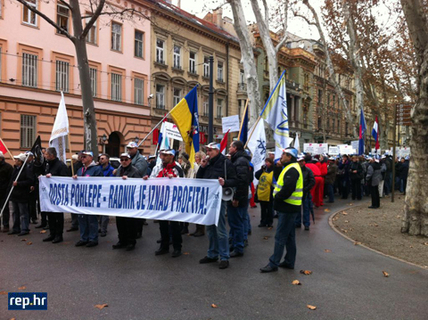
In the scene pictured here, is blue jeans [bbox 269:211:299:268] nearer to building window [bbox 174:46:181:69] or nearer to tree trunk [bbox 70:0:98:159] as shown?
tree trunk [bbox 70:0:98:159]

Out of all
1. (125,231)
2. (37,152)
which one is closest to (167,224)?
(125,231)

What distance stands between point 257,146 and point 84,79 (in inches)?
237

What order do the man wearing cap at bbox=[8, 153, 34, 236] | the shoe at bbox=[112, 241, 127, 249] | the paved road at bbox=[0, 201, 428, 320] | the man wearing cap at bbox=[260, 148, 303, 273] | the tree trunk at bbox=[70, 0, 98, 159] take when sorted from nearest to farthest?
the paved road at bbox=[0, 201, 428, 320]
the man wearing cap at bbox=[260, 148, 303, 273]
the shoe at bbox=[112, 241, 127, 249]
the man wearing cap at bbox=[8, 153, 34, 236]
the tree trunk at bbox=[70, 0, 98, 159]

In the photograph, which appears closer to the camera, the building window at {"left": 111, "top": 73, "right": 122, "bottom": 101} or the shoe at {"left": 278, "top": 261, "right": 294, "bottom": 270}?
the shoe at {"left": 278, "top": 261, "right": 294, "bottom": 270}

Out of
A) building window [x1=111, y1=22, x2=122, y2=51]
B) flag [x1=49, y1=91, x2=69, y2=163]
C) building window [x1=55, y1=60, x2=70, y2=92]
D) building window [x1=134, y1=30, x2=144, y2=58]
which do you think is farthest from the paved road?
building window [x1=134, y1=30, x2=144, y2=58]

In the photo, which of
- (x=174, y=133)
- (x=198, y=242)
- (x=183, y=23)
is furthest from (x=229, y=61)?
(x=198, y=242)

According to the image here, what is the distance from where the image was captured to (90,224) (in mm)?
7578

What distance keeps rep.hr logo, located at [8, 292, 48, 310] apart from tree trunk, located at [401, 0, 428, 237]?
309 inches

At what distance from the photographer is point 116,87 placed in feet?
89.1

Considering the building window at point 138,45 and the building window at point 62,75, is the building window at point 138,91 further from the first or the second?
the building window at point 62,75

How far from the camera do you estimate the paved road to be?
437 cm

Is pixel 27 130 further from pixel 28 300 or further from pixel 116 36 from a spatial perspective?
pixel 28 300

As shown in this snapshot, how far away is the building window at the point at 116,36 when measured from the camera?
1063 inches

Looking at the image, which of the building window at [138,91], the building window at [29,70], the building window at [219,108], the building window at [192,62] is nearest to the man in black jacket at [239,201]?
the building window at [29,70]
